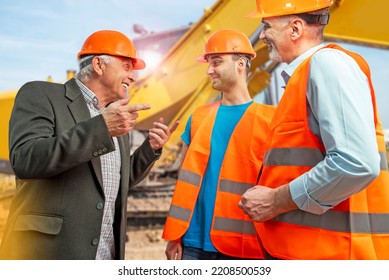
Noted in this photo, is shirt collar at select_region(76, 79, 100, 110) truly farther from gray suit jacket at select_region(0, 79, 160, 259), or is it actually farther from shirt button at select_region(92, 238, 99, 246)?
shirt button at select_region(92, 238, 99, 246)

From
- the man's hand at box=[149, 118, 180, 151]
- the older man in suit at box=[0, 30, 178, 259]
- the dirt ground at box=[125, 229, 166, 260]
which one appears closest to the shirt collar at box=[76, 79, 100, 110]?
the older man in suit at box=[0, 30, 178, 259]

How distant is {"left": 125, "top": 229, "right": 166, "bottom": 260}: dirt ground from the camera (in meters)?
4.34

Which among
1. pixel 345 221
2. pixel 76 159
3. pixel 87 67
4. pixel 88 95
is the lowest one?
pixel 345 221

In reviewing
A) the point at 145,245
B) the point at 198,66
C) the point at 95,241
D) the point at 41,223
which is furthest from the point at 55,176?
the point at 145,245

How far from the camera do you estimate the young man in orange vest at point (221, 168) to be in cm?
200

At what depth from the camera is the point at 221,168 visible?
6.68ft

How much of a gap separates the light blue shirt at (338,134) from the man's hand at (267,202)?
37 mm

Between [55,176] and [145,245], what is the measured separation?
3101 mm

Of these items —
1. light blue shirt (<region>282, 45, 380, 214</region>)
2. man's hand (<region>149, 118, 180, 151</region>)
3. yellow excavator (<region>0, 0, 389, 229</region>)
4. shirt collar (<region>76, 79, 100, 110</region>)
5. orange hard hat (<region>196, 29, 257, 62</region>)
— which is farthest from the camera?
yellow excavator (<region>0, 0, 389, 229</region>)

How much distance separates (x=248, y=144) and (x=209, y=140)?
172mm

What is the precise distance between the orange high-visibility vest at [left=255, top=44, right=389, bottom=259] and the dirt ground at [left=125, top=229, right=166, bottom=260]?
2.95 meters

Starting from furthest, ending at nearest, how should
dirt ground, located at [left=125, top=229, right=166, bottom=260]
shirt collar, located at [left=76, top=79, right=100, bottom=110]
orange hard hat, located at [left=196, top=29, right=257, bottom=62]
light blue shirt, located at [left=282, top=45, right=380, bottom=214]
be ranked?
dirt ground, located at [left=125, top=229, right=166, bottom=260] < orange hard hat, located at [left=196, top=29, right=257, bottom=62] < shirt collar, located at [left=76, top=79, right=100, bottom=110] < light blue shirt, located at [left=282, top=45, right=380, bottom=214]

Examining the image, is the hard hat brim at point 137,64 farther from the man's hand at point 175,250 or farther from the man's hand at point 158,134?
the man's hand at point 175,250

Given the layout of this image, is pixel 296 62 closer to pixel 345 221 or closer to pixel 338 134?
pixel 338 134
